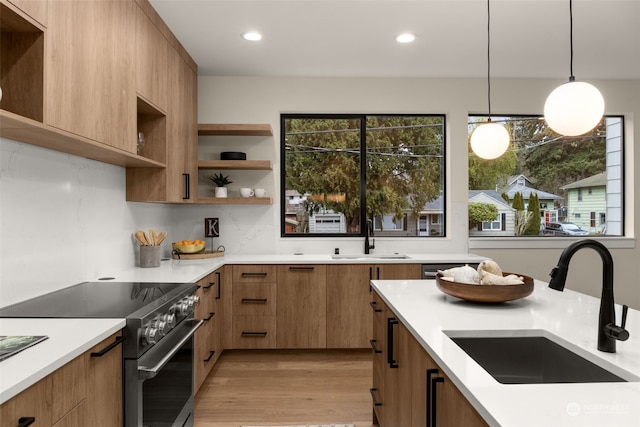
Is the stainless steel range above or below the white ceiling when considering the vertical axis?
below

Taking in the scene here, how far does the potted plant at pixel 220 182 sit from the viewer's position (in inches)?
160

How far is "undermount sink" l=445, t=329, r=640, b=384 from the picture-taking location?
132 cm

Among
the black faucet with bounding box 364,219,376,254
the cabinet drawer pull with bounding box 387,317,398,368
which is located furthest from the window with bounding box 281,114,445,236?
the cabinet drawer pull with bounding box 387,317,398,368

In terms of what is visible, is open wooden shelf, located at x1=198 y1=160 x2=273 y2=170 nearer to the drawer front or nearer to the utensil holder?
the drawer front

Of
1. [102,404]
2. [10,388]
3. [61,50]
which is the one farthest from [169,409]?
[61,50]

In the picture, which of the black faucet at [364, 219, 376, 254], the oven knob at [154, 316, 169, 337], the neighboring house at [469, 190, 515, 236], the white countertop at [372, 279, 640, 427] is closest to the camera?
the white countertop at [372, 279, 640, 427]

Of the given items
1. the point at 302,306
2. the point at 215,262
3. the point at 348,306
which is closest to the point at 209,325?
the point at 215,262

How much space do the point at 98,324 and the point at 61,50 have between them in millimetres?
1111

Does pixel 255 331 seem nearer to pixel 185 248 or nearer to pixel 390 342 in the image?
pixel 185 248

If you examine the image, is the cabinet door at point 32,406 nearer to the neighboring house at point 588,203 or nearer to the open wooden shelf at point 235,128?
the open wooden shelf at point 235,128

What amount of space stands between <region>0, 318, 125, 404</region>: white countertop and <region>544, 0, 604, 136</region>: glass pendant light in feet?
6.24

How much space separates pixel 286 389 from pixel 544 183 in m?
3.41

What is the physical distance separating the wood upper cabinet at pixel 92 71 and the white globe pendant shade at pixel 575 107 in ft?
6.48

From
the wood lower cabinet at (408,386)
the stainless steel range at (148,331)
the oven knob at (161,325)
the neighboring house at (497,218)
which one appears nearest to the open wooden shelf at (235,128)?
the stainless steel range at (148,331)
